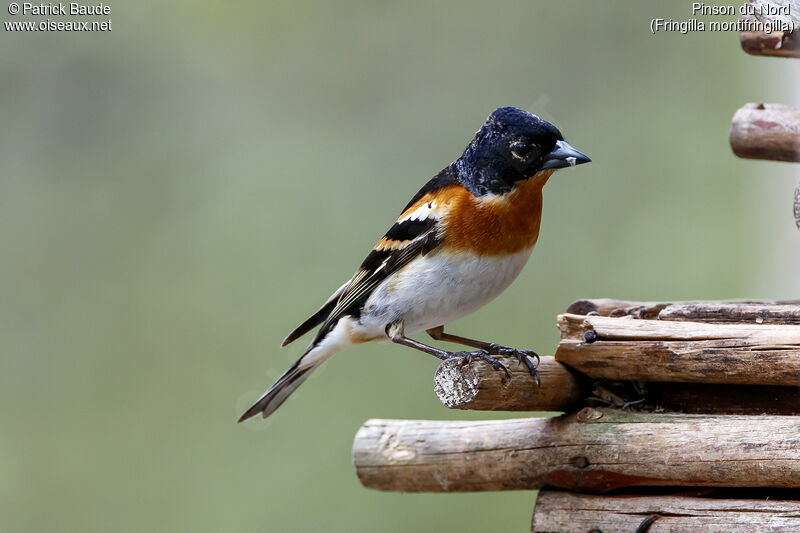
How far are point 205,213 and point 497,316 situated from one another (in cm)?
197

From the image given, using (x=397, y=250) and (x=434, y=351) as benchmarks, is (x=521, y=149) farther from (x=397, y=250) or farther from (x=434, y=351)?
(x=434, y=351)

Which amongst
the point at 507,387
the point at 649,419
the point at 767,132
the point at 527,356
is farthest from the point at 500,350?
the point at 767,132

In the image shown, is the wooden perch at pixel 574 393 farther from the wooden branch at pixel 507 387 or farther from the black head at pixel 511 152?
the black head at pixel 511 152

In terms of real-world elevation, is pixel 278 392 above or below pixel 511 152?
below

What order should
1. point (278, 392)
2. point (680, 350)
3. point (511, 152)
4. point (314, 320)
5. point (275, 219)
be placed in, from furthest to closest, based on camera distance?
1. point (275, 219)
2. point (278, 392)
3. point (314, 320)
4. point (511, 152)
5. point (680, 350)

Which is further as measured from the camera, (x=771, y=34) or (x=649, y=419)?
Result: (x=771, y=34)

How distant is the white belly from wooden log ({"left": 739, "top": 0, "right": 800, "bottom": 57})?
975 millimetres

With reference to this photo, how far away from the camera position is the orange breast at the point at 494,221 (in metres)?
2.91

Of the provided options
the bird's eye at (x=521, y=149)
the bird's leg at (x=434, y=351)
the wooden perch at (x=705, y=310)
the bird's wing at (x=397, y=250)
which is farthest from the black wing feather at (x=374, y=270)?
the wooden perch at (x=705, y=310)

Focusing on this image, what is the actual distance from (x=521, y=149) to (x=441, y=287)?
48 centimetres

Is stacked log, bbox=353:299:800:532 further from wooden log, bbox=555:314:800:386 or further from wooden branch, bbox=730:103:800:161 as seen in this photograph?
wooden branch, bbox=730:103:800:161

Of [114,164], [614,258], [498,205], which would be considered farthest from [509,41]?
[498,205]

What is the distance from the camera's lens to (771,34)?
9.76ft

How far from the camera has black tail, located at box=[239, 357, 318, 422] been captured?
3.48 metres
